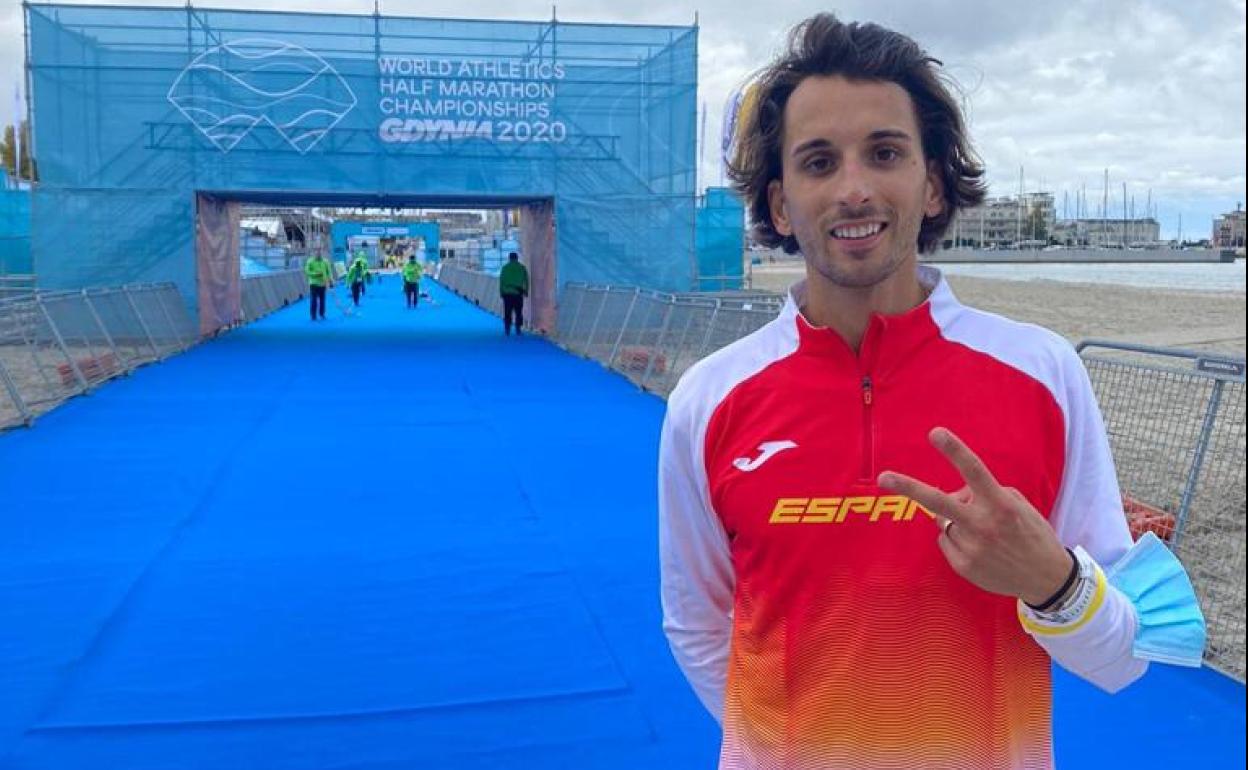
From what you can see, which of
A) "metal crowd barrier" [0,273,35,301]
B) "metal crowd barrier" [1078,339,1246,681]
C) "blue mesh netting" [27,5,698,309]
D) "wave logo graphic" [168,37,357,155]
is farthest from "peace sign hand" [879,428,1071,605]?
"metal crowd barrier" [0,273,35,301]

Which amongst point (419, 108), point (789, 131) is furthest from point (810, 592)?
point (419, 108)

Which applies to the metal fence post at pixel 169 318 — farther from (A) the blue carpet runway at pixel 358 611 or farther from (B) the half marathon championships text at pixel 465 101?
(A) the blue carpet runway at pixel 358 611

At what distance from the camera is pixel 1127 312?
33.1 meters

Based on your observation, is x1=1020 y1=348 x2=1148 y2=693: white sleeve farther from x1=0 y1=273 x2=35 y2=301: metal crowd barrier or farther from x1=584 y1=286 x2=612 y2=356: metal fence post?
x1=0 y1=273 x2=35 y2=301: metal crowd barrier

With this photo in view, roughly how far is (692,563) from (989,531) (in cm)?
71

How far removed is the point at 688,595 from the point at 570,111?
909 inches

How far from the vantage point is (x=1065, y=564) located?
1568 mm

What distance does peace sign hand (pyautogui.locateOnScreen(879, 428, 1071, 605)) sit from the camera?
1494 millimetres

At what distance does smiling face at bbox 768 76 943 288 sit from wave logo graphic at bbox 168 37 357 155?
76.0 ft

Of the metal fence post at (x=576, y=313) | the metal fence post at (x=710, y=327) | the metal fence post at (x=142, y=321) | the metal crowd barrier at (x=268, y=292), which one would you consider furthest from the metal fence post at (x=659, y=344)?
the metal crowd barrier at (x=268, y=292)

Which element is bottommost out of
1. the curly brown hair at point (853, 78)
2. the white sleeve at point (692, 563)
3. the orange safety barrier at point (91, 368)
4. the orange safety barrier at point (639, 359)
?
the orange safety barrier at point (91, 368)

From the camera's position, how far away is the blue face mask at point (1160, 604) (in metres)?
1.66

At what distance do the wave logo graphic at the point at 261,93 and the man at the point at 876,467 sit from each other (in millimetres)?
23187

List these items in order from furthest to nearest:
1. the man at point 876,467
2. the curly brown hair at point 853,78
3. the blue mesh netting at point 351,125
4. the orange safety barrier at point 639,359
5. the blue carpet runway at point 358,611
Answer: the blue mesh netting at point 351,125, the orange safety barrier at point 639,359, the blue carpet runway at point 358,611, the curly brown hair at point 853,78, the man at point 876,467
